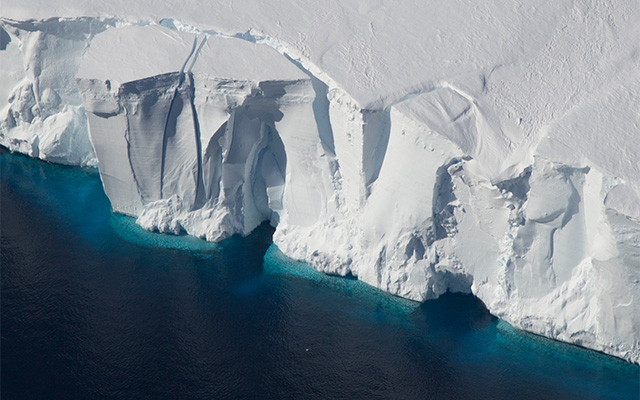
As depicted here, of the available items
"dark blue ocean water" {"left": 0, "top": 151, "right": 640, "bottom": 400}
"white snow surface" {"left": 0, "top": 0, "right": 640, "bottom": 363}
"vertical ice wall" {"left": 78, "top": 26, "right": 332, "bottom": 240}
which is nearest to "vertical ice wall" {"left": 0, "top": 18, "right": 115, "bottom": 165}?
"white snow surface" {"left": 0, "top": 0, "right": 640, "bottom": 363}

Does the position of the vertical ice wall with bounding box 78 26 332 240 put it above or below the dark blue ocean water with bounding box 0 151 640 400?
above

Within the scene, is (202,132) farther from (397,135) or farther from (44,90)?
(44,90)

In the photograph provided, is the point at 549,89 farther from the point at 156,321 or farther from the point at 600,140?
the point at 156,321

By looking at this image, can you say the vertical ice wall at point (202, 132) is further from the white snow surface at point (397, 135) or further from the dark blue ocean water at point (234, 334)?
the dark blue ocean water at point (234, 334)

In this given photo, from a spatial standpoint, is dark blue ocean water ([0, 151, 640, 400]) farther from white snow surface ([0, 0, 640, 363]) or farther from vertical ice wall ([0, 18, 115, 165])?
vertical ice wall ([0, 18, 115, 165])

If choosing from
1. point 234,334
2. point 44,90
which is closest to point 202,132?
point 234,334

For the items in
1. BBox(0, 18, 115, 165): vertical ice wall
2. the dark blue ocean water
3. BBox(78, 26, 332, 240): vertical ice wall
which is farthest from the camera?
BBox(0, 18, 115, 165): vertical ice wall

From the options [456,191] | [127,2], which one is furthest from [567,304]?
[127,2]

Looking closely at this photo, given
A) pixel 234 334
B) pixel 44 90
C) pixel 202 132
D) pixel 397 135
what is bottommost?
pixel 234 334
